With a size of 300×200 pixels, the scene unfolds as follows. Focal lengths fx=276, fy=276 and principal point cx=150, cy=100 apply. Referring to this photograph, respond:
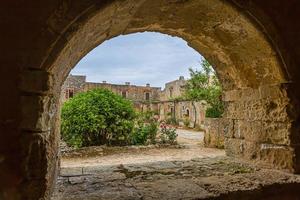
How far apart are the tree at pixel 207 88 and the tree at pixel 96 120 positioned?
9.75ft

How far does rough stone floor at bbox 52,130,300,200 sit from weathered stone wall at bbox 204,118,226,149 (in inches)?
247

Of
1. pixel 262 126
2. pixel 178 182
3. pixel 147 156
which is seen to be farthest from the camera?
pixel 147 156

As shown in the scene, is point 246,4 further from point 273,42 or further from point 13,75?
point 13,75

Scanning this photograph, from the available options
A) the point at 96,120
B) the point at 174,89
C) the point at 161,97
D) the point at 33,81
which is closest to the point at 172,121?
the point at 174,89

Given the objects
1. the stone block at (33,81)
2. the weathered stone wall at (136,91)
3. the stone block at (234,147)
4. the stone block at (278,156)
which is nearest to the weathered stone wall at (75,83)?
the weathered stone wall at (136,91)

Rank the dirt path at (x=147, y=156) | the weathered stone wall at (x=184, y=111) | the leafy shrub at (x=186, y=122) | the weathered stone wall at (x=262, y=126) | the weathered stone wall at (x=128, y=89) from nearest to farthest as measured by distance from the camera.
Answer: the weathered stone wall at (x=262, y=126), the dirt path at (x=147, y=156), the weathered stone wall at (x=184, y=111), the leafy shrub at (x=186, y=122), the weathered stone wall at (x=128, y=89)

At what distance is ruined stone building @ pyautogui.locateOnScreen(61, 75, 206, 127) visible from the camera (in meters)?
18.3

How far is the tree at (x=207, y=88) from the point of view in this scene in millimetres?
10242

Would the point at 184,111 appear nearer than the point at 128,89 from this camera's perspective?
Yes

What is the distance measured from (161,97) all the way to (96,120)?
22018 millimetres

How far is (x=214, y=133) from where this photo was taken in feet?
31.2

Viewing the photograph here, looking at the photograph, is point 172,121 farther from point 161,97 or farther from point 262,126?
point 262,126

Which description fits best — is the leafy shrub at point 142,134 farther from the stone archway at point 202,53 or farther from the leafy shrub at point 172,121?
the leafy shrub at point 172,121

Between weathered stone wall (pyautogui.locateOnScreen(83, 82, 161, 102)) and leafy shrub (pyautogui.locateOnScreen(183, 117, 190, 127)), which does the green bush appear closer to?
leafy shrub (pyautogui.locateOnScreen(183, 117, 190, 127))
